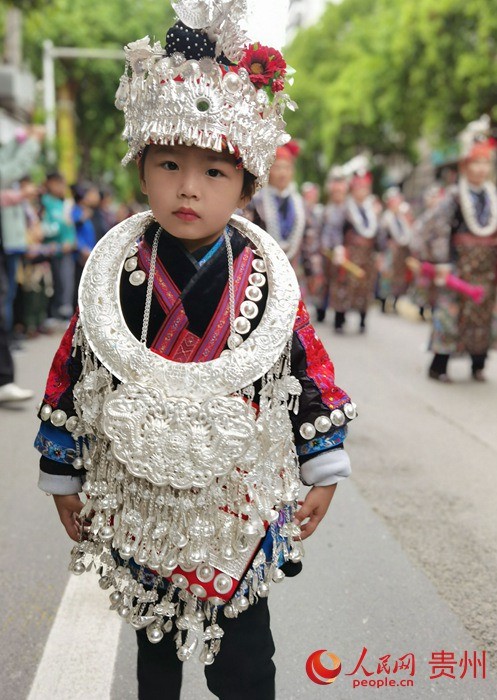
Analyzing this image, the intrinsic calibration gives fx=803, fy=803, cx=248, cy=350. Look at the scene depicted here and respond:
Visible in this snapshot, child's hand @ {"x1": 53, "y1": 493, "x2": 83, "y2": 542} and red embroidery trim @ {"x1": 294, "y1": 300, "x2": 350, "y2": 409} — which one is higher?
red embroidery trim @ {"x1": 294, "y1": 300, "x2": 350, "y2": 409}

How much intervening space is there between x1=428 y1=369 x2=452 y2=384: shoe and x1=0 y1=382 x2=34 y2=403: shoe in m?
3.56

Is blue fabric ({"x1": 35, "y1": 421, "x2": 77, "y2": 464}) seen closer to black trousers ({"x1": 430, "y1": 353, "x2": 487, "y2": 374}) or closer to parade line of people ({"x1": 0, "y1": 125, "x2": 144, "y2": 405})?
parade line of people ({"x1": 0, "y1": 125, "x2": 144, "y2": 405})

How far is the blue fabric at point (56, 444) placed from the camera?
72.3 inches

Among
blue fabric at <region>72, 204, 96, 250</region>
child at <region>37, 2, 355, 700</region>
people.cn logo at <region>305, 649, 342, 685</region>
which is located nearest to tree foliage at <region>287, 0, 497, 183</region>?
blue fabric at <region>72, 204, 96, 250</region>

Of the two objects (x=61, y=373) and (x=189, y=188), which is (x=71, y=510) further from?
(x=189, y=188)

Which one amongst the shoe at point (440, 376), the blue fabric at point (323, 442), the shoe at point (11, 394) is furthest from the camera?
the shoe at point (440, 376)

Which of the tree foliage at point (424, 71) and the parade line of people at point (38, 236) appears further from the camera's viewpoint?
the tree foliage at point (424, 71)

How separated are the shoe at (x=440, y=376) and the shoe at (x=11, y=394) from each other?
3565 mm

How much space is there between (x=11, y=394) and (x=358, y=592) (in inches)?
136

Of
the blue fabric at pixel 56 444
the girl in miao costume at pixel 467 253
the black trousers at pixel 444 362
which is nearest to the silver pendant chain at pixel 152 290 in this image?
the blue fabric at pixel 56 444

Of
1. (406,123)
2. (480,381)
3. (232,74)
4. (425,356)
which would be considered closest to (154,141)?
(232,74)

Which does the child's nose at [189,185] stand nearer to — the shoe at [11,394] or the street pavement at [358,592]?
the street pavement at [358,592]

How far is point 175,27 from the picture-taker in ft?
5.73

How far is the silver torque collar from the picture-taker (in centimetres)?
172
